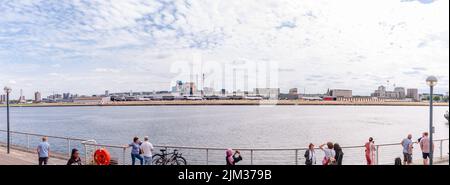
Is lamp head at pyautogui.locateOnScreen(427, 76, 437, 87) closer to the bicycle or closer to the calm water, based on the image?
the bicycle

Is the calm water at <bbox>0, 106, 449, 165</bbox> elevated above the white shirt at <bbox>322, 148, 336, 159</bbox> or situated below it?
below

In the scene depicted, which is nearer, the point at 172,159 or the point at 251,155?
the point at 251,155

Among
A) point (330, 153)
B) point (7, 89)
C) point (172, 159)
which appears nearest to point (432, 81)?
point (330, 153)

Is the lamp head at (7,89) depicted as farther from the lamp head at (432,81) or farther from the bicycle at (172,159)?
the lamp head at (432,81)

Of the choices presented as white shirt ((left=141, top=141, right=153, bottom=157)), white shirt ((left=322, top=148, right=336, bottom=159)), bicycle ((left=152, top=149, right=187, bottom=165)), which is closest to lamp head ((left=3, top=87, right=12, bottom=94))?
bicycle ((left=152, top=149, right=187, bottom=165))

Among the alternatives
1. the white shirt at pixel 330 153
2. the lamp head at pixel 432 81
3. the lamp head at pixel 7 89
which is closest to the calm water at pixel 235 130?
the lamp head at pixel 7 89

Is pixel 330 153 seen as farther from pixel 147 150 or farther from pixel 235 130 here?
pixel 235 130

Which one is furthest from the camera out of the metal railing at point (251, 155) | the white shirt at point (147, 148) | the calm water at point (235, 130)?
the calm water at point (235, 130)

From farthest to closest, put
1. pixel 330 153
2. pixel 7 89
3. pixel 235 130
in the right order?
pixel 235 130
pixel 7 89
pixel 330 153

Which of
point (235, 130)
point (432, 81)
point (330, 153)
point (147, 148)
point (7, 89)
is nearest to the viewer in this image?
point (330, 153)
